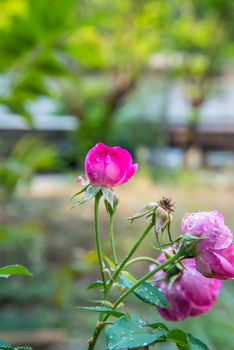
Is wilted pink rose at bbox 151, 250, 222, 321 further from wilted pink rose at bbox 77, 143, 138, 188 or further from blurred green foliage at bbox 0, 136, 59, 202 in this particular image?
blurred green foliage at bbox 0, 136, 59, 202

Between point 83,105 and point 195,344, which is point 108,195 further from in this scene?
point 83,105

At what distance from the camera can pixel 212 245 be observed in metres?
0.24

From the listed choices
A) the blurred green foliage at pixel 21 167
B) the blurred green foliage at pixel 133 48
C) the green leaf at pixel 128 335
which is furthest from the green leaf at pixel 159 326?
the blurred green foliage at pixel 133 48

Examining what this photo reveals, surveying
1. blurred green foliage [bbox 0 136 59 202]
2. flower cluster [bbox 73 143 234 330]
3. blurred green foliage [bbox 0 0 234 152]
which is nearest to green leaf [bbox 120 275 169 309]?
flower cluster [bbox 73 143 234 330]

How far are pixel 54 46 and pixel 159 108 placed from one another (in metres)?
3.73

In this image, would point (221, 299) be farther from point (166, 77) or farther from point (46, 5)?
point (166, 77)

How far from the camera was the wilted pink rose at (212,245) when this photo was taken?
0.24 meters

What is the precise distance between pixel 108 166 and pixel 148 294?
6 cm

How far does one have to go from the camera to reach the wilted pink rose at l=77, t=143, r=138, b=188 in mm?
264

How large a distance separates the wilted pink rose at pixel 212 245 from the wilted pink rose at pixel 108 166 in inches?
1.5

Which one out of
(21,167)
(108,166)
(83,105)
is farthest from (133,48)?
(108,166)

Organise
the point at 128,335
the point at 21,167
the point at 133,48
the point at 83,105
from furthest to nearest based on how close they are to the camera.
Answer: the point at 83,105, the point at 133,48, the point at 21,167, the point at 128,335

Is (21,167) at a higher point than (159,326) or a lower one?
higher

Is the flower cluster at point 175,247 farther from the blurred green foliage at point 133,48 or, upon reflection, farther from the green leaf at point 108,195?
the blurred green foliage at point 133,48
